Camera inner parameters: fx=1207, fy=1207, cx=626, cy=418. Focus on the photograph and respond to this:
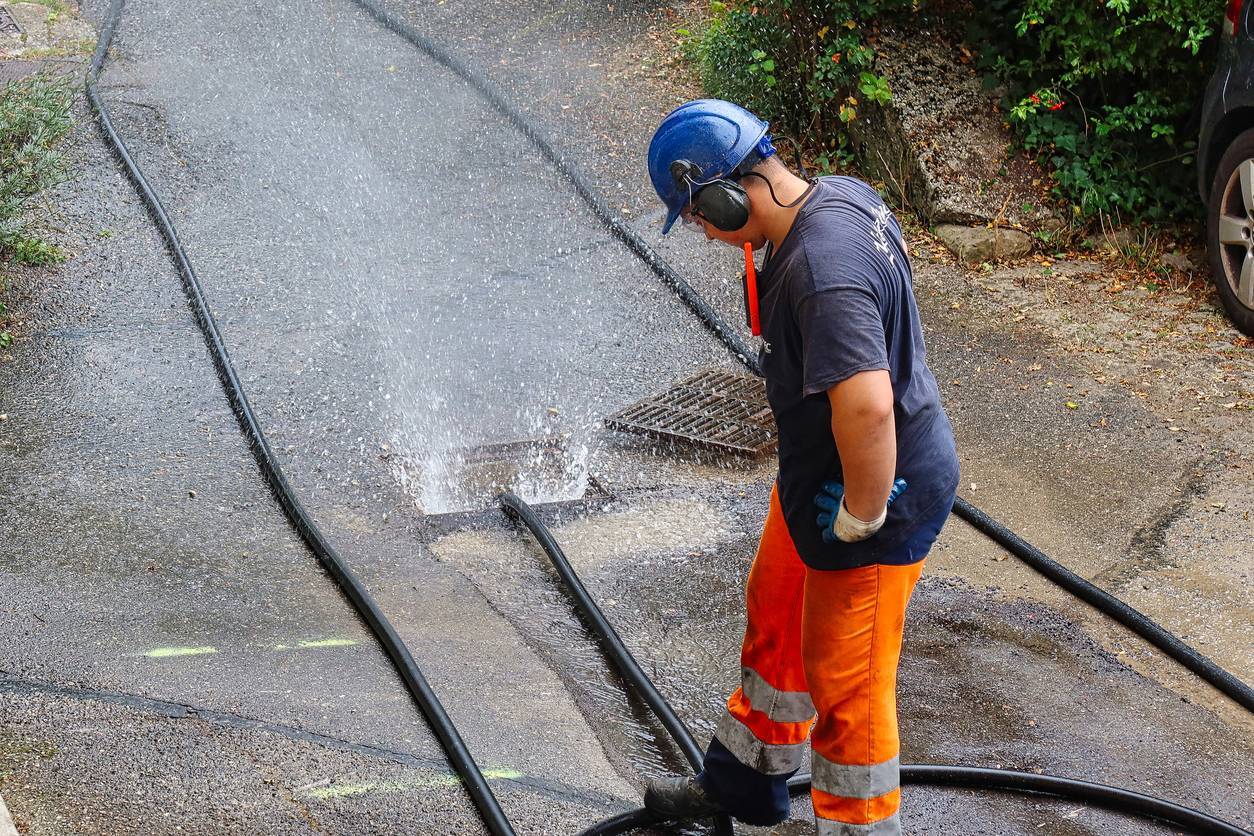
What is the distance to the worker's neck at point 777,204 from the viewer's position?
2.63m

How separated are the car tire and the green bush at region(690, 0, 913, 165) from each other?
1.98 metres

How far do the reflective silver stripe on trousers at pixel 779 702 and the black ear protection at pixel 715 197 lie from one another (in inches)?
44.1

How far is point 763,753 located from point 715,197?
1350 mm

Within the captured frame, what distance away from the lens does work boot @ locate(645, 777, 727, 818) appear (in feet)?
Result: 10.1

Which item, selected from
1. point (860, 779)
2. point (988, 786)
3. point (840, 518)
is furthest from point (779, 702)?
point (988, 786)

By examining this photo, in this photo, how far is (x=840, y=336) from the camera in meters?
2.37

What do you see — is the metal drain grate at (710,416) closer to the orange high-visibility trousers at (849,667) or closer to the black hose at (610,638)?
the black hose at (610,638)

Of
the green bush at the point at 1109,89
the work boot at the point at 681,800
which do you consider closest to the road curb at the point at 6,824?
the work boot at the point at 681,800

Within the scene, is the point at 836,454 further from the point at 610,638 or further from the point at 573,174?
the point at 573,174

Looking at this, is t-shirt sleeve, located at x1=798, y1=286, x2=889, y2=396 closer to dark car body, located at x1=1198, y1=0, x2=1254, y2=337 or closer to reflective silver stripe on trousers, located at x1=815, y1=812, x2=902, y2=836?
reflective silver stripe on trousers, located at x1=815, y1=812, x2=902, y2=836

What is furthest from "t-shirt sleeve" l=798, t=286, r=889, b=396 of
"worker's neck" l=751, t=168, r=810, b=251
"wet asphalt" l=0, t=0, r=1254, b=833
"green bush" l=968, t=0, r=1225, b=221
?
"green bush" l=968, t=0, r=1225, b=221

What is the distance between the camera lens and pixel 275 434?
17.6ft

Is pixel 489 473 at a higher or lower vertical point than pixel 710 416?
Result: lower

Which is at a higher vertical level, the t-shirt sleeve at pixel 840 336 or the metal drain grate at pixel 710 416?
the t-shirt sleeve at pixel 840 336
